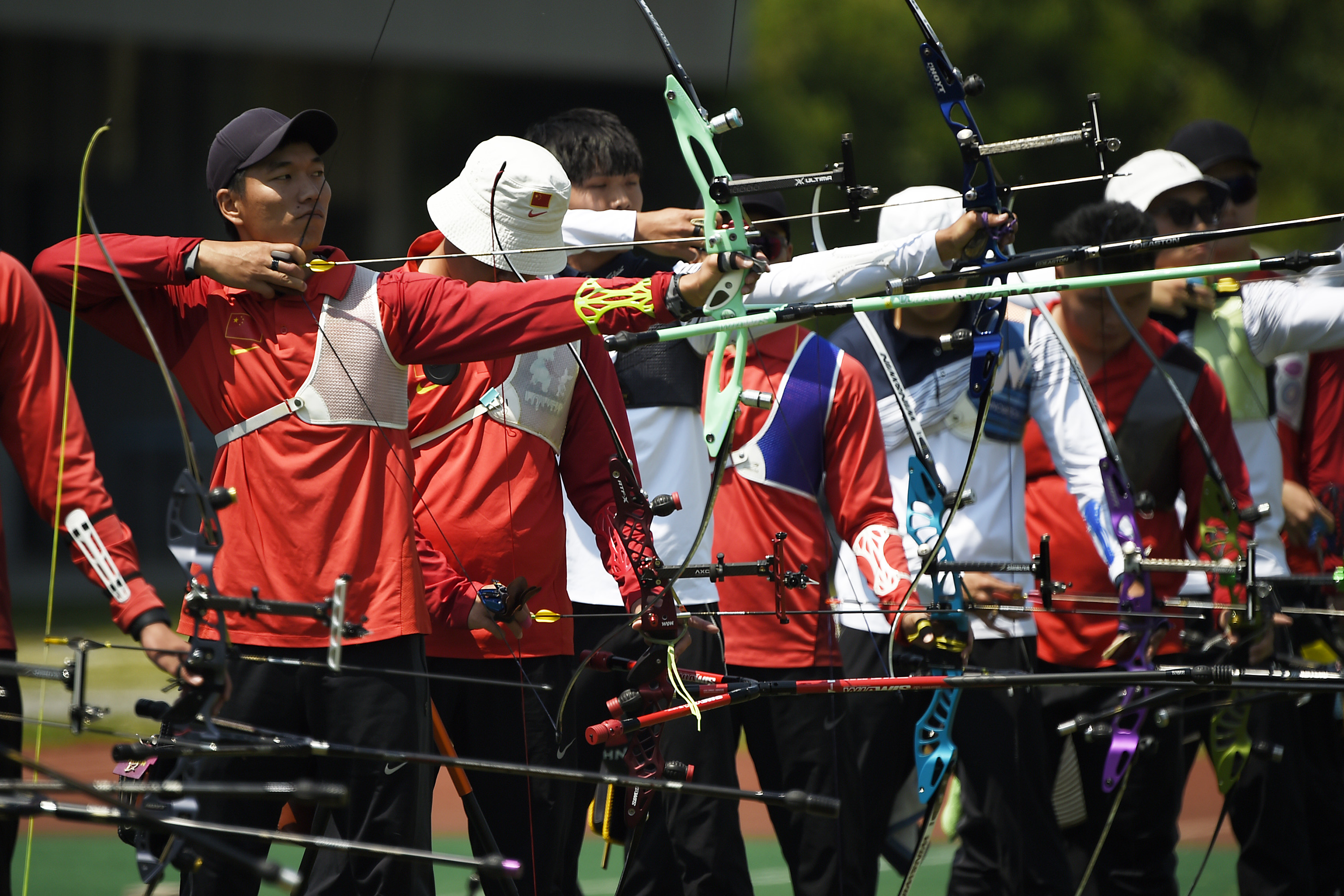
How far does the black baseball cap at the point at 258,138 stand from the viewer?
2795 mm

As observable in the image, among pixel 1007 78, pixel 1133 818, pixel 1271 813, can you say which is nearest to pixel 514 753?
pixel 1133 818

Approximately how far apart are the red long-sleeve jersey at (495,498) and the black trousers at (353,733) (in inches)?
12.2

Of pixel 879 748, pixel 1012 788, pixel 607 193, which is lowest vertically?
pixel 1012 788

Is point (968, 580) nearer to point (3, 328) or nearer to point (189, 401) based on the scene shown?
point (189, 401)

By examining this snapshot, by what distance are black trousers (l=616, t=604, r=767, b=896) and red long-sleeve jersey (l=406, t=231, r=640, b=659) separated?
1.40ft

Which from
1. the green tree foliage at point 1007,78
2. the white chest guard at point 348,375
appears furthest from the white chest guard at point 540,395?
the green tree foliage at point 1007,78

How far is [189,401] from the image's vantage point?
288 centimetres

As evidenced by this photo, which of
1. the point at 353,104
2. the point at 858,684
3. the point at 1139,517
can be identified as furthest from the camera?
the point at 1139,517

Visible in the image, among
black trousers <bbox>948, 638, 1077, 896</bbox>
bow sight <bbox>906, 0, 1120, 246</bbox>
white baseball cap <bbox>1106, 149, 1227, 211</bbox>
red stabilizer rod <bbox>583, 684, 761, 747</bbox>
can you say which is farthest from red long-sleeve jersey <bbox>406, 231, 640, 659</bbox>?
white baseball cap <bbox>1106, 149, 1227, 211</bbox>

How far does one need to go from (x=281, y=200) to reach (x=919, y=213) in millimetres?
1661

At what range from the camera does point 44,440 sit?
257 centimetres

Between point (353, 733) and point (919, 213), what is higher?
point (919, 213)

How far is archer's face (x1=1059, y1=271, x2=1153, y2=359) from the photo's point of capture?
13.5ft

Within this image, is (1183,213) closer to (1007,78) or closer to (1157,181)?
(1157,181)
